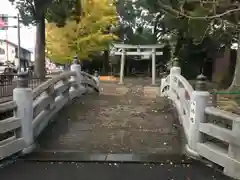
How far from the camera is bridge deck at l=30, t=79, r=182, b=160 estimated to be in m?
6.86

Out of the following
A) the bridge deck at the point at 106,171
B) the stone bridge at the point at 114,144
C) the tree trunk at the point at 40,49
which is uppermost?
the tree trunk at the point at 40,49

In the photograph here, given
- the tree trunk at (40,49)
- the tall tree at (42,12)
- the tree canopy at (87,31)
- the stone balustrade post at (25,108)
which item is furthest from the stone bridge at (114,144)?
the tree canopy at (87,31)

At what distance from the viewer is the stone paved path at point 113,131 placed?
6.90m

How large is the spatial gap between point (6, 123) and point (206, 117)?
11.4 ft

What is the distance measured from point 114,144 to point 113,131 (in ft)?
3.29

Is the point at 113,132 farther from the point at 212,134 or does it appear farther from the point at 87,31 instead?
the point at 87,31

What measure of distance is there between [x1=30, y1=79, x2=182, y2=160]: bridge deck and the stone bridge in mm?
20

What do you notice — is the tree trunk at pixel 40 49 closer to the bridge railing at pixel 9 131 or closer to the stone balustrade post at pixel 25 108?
the stone balustrade post at pixel 25 108

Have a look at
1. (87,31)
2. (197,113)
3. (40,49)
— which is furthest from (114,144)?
(87,31)

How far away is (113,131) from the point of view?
810cm

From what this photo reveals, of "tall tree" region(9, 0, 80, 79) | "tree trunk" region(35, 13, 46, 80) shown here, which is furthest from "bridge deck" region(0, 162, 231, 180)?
"tree trunk" region(35, 13, 46, 80)

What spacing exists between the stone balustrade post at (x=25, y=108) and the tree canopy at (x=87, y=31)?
21758 mm

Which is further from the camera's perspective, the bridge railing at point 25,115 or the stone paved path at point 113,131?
the stone paved path at point 113,131

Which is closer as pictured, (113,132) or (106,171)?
(106,171)
